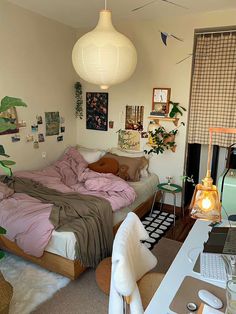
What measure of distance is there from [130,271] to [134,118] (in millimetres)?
2739

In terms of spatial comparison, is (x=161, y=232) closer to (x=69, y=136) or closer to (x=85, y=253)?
(x=85, y=253)

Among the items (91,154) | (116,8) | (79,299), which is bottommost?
(79,299)

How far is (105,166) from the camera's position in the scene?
11.5ft

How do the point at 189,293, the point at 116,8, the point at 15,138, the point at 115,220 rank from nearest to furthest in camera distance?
the point at 189,293 → the point at 115,220 → the point at 116,8 → the point at 15,138

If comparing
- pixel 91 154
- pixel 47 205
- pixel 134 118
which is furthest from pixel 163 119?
pixel 47 205

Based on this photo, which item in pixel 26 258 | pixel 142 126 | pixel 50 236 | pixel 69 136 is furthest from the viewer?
pixel 69 136

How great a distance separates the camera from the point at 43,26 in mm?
3424

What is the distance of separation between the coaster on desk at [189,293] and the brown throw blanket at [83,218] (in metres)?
1.12

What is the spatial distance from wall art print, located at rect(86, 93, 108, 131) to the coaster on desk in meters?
3.02

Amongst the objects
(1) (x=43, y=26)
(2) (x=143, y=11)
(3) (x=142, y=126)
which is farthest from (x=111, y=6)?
(3) (x=142, y=126)

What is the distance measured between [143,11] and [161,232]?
255cm

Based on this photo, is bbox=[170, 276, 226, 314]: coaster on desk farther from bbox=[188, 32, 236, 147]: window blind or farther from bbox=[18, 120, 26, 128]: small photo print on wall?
bbox=[18, 120, 26, 128]: small photo print on wall

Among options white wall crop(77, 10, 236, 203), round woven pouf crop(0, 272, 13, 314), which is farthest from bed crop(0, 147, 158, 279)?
white wall crop(77, 10, 236, 203)

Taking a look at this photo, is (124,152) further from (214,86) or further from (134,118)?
(214,86)
